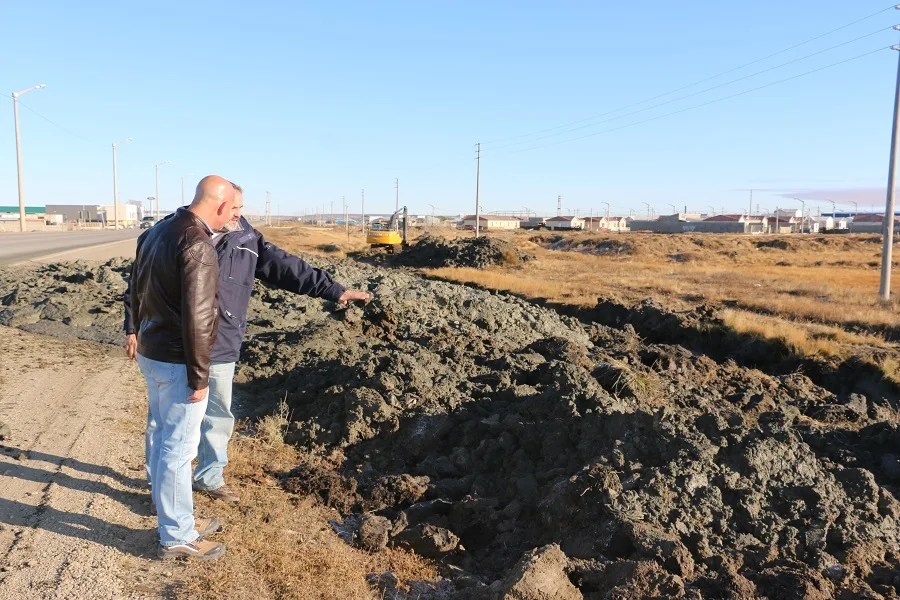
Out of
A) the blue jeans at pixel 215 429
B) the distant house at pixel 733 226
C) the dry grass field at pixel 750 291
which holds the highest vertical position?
the distant house at pixel 733 226

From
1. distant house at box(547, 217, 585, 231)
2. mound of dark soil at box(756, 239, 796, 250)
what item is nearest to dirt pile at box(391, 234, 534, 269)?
mound of dark soil at box(756, 239, 796, 250)

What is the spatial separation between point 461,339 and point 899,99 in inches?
658

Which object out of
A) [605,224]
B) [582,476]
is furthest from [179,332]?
[605,224]

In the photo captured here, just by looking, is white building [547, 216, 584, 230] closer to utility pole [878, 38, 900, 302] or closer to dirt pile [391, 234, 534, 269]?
dirt pile [391, 234, 534, 269]

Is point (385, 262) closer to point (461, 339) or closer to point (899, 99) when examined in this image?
point (899, 99)

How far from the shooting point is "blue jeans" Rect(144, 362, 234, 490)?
413cm

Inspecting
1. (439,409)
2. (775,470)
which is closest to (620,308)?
(439,409)

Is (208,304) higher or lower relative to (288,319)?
higher

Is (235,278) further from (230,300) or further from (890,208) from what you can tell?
(890,208)

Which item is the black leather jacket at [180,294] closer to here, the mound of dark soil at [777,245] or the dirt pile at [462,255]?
the dirt pile at [462,255]

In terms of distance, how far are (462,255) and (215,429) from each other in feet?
100

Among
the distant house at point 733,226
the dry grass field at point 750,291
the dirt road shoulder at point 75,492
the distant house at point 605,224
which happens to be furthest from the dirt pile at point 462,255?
the distant house at point 733,226

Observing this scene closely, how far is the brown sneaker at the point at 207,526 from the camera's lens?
3.88 m

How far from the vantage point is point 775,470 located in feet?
15.1
